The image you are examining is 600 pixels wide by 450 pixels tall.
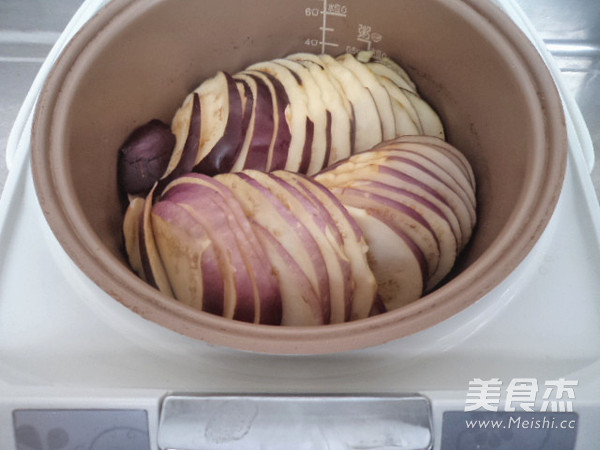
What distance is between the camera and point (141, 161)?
88 centimetres

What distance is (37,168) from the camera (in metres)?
0.70

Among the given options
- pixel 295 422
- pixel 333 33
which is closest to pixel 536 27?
pixel 333 33

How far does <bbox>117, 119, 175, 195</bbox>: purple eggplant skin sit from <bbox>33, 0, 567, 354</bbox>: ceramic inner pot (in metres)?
0.02

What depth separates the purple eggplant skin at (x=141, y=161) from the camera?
0.88m

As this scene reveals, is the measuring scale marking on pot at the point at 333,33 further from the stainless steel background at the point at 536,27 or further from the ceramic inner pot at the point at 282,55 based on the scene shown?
the stainless steel background at the point at 536,27

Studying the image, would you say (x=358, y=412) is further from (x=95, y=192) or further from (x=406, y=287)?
(x=95, y=192)

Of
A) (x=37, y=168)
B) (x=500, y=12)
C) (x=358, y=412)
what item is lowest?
(x=358, y=412)

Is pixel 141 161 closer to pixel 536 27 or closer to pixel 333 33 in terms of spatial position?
pixel 333 33

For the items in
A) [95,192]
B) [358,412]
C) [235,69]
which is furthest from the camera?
[235,69]

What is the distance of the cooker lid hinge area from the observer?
0.58 meters

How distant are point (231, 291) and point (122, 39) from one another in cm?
40

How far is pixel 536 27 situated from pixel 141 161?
936 mm

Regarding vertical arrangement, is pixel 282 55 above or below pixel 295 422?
above

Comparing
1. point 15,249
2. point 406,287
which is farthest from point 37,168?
point 406,287
